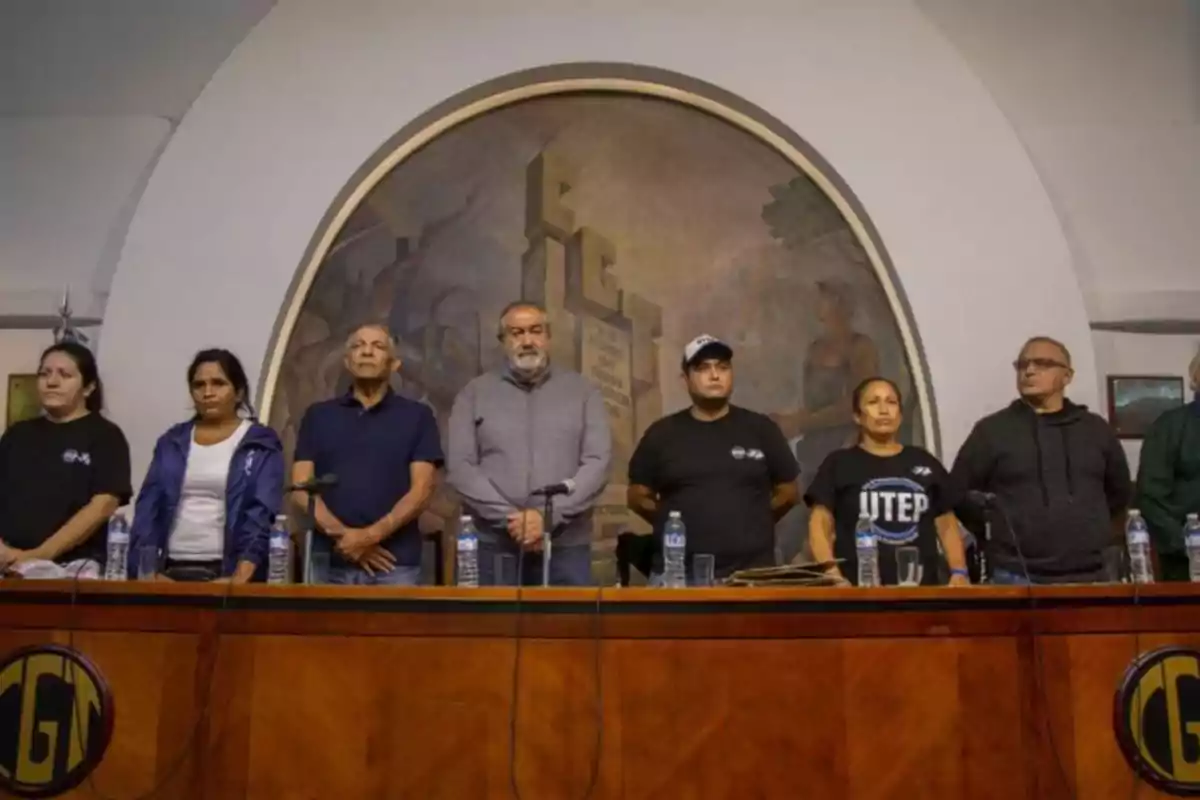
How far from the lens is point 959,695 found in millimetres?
2805

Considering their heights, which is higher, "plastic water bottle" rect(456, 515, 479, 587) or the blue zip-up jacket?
the blue zip-up jacket

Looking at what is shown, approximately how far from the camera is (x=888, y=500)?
11.8 feet

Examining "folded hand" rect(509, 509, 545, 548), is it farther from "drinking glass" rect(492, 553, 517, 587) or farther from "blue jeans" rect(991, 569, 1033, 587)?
"blue jeans" rect(991, 569, 1033, 587)

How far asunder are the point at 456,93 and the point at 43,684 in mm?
3016

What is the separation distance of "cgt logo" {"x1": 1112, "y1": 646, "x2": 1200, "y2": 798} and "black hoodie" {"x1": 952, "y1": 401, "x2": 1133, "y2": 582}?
29.4 inches

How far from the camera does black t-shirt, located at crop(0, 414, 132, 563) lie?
11.8 ft

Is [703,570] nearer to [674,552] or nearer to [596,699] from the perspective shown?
[674,552]

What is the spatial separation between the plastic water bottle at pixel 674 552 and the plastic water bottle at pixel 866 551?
1.63ft

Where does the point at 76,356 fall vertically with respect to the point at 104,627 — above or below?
above

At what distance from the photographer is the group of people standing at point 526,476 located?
11.4ft

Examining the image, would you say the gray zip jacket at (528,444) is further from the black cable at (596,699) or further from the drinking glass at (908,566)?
the drinking glass at (908,566)

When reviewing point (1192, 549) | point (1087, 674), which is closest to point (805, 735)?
point (1087, 674)

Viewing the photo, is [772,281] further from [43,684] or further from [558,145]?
[43,684]

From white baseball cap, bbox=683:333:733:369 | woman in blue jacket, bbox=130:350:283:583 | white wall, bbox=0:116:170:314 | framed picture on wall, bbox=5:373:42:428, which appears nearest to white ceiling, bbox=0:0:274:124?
white wall, bbox=0:116:170:314
